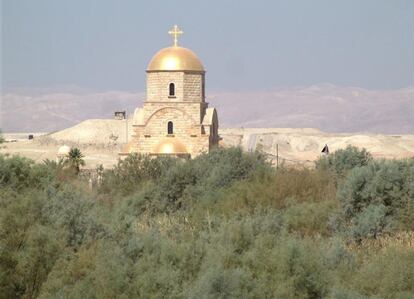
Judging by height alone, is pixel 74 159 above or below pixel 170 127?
below

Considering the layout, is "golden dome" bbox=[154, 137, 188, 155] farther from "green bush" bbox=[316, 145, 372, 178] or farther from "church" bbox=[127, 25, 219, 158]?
"green bush" bbox=[316, 145, 372, 178]

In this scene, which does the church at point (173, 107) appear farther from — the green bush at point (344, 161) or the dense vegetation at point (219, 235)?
the dense vegetation at point (219, 235)

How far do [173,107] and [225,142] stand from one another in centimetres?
2592

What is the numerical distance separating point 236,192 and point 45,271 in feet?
41.6

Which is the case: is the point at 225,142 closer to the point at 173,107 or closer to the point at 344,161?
the point at 173,107

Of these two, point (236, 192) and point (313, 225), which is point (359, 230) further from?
point (236, 192)

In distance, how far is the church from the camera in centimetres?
4691

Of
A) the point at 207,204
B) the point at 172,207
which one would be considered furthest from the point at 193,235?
the point at 172,207

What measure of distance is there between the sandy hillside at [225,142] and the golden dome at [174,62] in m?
22.6

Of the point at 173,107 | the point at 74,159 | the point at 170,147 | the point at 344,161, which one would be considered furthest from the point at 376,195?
the point at 74,159

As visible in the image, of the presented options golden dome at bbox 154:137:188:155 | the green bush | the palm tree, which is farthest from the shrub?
the palm tree

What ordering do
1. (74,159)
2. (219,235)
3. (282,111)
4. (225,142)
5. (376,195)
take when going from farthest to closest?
1. (282,111)
2. (225,142)
3. (74,159)
4. (376,195)
5. (219,235)

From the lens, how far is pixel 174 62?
46.9 metres

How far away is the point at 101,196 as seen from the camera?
37.2 m
